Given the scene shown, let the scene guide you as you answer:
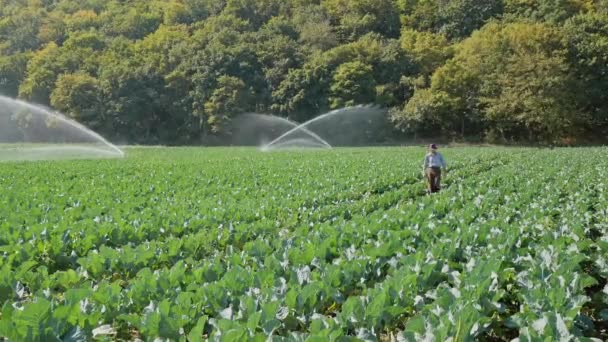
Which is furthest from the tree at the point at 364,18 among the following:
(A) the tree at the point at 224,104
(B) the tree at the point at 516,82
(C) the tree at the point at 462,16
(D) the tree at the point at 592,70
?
(D) the tree at the point at 592,70

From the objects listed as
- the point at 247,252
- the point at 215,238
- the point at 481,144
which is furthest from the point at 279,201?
the point at 481,144

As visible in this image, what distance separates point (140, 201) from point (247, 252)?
6399 mm

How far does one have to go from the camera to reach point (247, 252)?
247 inches

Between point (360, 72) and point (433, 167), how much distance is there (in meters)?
48.6

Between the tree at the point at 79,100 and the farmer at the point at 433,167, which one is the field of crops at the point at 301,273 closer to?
the farmer at the point at 433,167

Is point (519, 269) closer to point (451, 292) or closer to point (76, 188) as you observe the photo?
point (451, 292)

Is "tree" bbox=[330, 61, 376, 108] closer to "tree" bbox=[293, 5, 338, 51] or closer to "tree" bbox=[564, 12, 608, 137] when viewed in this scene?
"tree" bbox=[293, 5, 338, 51]

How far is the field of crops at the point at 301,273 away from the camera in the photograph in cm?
370

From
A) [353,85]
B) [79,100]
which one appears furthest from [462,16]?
[79,100]

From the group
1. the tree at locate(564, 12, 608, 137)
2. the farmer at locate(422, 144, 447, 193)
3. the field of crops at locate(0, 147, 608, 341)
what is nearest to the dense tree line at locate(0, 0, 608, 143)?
the tree at locate(564, 12, 608, 137)

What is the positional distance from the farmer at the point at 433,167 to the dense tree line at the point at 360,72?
38.9 metres

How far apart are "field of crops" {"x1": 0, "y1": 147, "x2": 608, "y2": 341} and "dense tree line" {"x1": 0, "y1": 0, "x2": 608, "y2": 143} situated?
4499 cm

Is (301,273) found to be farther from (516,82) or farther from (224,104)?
(224,104)

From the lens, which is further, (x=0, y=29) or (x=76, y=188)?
(x=0, y=29)
